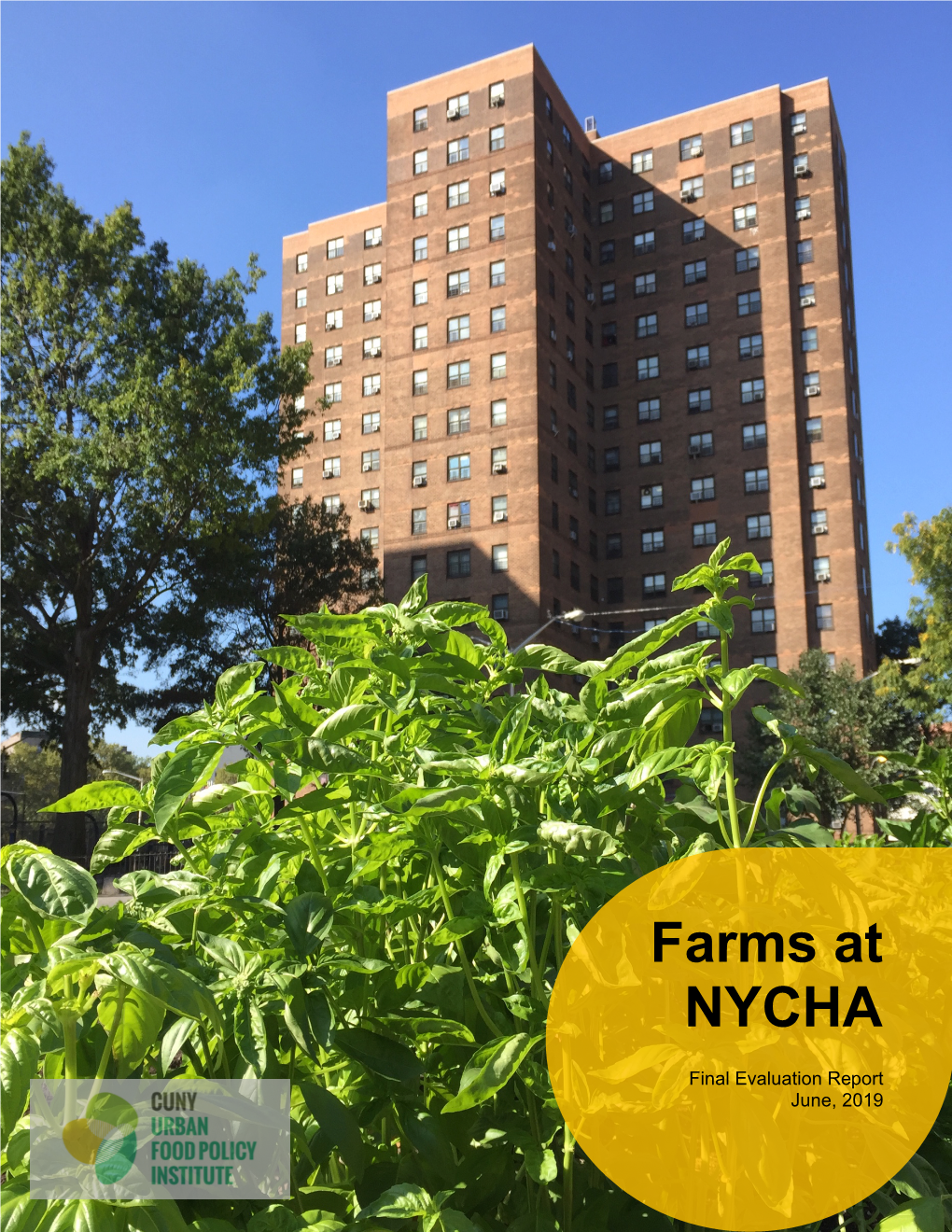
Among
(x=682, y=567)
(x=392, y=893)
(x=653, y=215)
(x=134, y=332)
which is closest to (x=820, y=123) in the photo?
(x=653, y=215)

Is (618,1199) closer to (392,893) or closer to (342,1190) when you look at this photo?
(342,1190)

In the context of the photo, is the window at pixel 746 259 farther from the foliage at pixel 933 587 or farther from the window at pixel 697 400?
the foliage at pixel 933 587

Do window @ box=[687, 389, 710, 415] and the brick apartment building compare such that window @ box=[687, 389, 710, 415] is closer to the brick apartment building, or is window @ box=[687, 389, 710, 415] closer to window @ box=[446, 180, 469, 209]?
the brick apartment building

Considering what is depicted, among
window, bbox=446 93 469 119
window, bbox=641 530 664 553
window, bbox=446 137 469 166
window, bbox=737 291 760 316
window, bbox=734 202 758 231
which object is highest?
window, bbox=446 93 469 119

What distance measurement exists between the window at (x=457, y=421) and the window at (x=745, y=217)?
1732cm

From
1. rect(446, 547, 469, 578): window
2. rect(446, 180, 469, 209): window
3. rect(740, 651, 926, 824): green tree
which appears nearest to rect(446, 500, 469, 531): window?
rect(446, 547, 469, 578): window

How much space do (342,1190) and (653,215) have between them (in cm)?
5665

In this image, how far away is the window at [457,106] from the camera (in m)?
48.8

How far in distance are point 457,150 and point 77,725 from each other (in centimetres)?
3646

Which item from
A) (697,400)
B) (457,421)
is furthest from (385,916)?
(697,400)

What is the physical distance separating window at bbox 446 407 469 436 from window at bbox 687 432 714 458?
11.6 meters

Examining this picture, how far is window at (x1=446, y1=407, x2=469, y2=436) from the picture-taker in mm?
46594

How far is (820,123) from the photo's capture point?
49.6 meters

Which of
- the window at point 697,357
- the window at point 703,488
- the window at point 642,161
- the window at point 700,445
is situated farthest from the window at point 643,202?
the window at point 703,488
